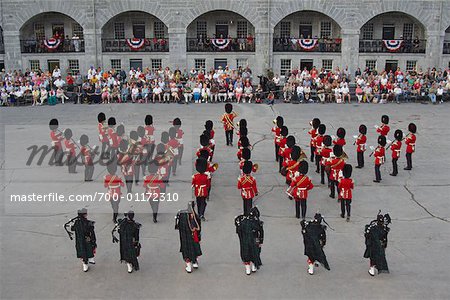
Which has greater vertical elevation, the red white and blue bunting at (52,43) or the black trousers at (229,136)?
the red white and blue bunting at (52,43)

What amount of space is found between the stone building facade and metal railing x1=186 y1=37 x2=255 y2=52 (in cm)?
7

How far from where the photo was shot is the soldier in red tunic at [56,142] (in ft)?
54.0

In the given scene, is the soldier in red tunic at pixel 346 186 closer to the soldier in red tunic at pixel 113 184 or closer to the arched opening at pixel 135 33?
the soldier in red tunic at pixel 113 184

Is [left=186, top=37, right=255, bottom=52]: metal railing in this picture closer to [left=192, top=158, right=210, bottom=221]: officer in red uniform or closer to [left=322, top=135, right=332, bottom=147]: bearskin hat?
[left=322, top=135, right=332, bottom=147]: bearskin hat

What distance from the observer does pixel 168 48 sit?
34906 mm

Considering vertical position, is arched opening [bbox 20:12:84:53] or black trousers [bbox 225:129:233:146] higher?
arched opening [bbox 20:12:84:53]

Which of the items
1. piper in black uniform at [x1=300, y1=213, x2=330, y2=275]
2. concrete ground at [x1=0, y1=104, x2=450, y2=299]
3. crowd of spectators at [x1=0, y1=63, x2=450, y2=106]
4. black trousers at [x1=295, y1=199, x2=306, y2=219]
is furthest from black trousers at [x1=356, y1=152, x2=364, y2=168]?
crowd of spectators at [x1=0, y1=63, x2=450, y2=106]

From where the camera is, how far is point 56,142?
54.8ft

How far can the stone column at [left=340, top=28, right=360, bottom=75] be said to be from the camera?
3425 cm

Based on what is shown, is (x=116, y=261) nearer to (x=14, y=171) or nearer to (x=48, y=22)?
(x=14, y=171)

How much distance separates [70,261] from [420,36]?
3206 cm

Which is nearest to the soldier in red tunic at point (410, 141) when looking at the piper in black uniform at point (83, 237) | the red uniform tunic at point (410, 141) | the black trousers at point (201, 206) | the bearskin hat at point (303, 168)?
the red uniform tunic at point (410, 141)

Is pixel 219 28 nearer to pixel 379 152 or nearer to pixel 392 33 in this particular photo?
pixel 392 33

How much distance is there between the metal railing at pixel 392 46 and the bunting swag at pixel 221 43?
9116mm
